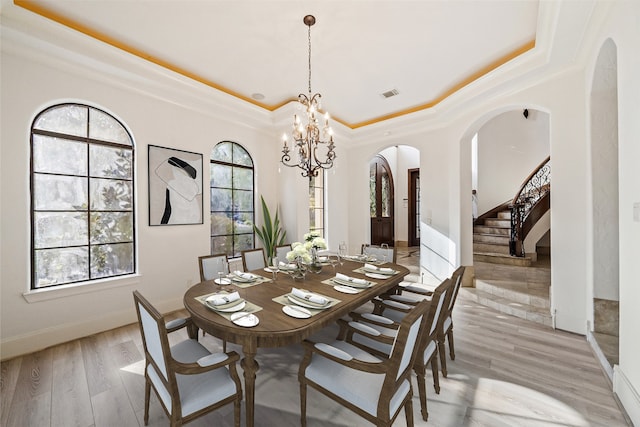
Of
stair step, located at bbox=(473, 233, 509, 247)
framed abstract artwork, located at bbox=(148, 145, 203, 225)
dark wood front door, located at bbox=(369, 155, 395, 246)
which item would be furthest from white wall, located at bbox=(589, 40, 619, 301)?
dark wood front door, located at bbox=(369, 155, 395, 246)

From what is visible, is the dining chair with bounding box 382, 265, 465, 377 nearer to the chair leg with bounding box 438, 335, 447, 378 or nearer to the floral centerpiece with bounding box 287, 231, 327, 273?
the chair leg with bounding box 438, 335, 447, 378

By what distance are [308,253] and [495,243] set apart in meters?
4.60

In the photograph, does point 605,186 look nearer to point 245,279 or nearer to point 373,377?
point 373,377

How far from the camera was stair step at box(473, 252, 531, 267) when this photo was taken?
4716mm

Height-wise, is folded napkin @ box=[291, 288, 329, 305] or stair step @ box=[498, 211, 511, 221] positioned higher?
stair step @ box=[498, 211, 511, 221]

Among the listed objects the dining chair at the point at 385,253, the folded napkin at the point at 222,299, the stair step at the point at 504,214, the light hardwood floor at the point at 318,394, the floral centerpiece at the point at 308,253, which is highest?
the stair step at the point at 504,214

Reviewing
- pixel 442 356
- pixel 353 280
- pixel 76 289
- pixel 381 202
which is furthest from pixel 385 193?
pixel 76 289

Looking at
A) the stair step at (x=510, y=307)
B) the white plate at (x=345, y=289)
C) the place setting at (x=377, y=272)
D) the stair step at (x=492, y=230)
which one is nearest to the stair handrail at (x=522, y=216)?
the stair step at (x=492, y=230)

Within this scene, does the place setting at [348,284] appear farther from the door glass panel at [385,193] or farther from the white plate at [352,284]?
the door glass panel at [385,193]

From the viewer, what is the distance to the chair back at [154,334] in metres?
1.23

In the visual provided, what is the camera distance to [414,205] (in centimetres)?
834

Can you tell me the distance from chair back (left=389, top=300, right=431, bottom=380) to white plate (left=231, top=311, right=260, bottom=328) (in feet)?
2.62

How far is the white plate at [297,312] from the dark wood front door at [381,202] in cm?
650

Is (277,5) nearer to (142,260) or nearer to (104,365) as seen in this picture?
(142,260)
